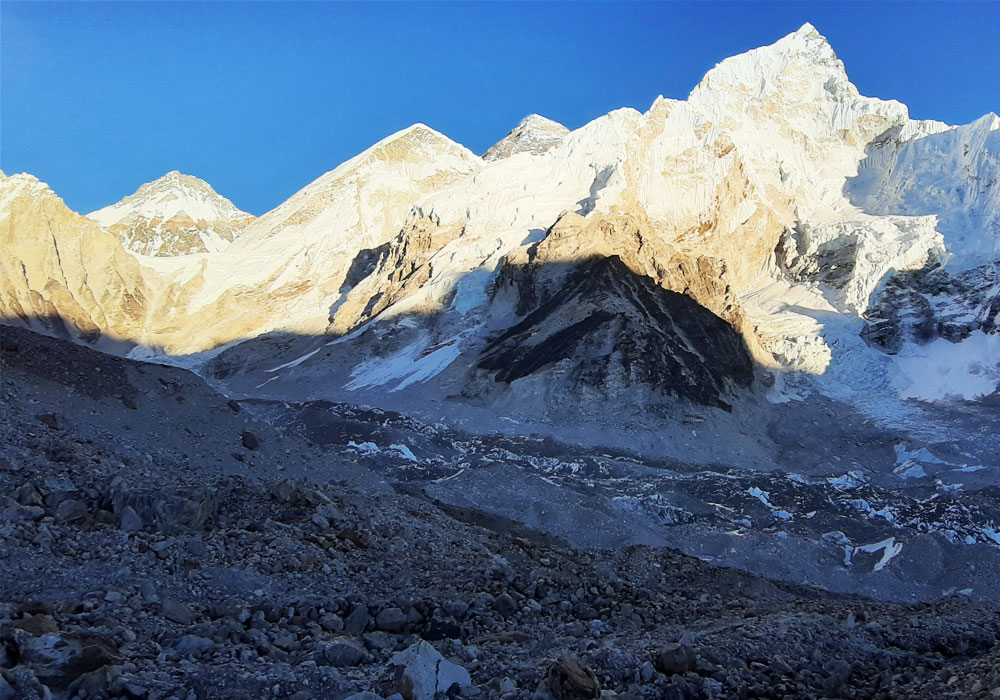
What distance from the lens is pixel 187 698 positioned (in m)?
6.57

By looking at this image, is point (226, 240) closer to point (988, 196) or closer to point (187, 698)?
point (988, 196)

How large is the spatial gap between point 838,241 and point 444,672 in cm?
8346

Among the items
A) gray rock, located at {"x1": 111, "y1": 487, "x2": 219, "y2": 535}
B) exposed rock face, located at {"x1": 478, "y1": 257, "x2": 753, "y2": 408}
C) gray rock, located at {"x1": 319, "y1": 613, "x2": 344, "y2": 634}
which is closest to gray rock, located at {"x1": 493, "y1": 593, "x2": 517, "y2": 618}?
gray rock, located at {"x1": 319, "y1": 613, "x2": 344, "y2": 634}

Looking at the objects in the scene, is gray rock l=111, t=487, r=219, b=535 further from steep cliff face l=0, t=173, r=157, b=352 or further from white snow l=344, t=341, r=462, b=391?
steep cliff face l=0, t=173, r=157, b=352

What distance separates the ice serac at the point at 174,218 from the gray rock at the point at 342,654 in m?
124

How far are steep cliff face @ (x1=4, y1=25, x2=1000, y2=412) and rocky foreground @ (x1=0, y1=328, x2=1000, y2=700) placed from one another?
40.0 metres

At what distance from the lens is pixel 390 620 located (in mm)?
9445

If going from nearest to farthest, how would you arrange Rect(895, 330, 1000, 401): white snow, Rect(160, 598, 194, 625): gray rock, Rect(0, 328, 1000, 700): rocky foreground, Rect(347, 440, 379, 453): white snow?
Rect(0, 328, 1000, 700): rocky foreground, Rect(160, 598, 194, 625): gray rock, Rect(347, 440, 379, 453): white snow, Rect(895, 330, 1000, 401): white snow

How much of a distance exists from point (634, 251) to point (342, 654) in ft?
207

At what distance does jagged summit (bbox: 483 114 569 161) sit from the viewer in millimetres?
125312

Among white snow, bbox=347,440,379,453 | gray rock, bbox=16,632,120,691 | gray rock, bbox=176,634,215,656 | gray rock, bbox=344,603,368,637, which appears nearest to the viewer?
gray rock, bbox=16,632,120,691

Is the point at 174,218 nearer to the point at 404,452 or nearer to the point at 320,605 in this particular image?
the point at 404,452

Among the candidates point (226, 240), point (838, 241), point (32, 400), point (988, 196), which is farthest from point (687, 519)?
point (226, 240)

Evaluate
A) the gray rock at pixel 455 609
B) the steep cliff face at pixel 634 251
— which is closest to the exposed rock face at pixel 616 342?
the steep cliff face at pixel 634 251
